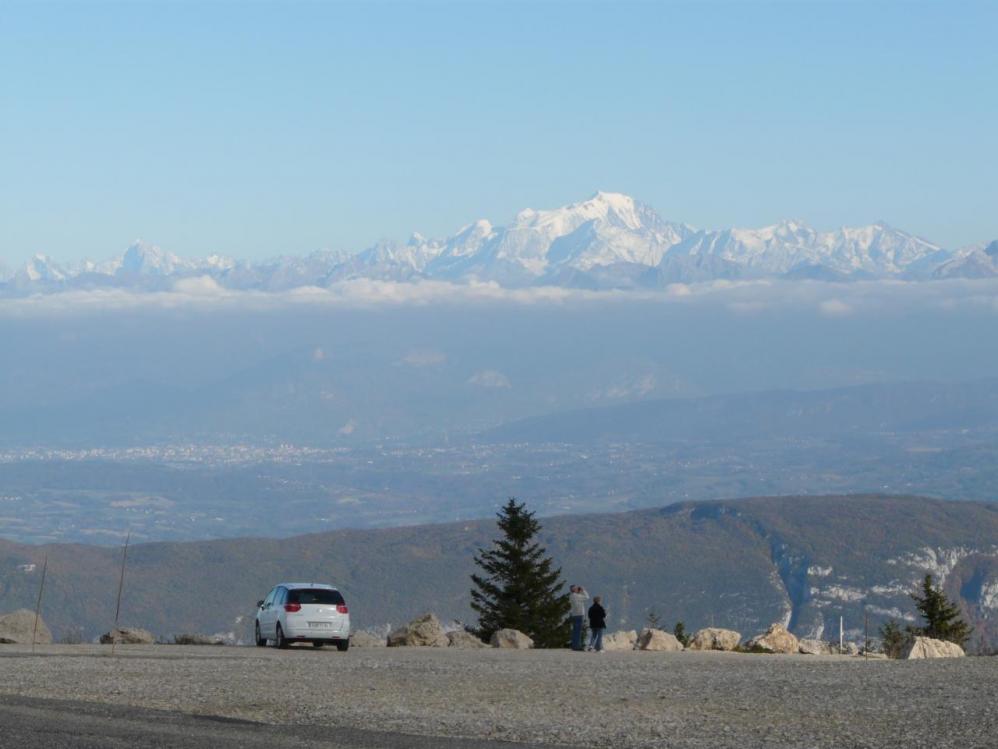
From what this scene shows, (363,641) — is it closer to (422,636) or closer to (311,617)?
(422,636)

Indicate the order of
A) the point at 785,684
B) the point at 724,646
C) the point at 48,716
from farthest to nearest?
1. the point at 724,646
2. the point at 785,684
3. the point at 48,716

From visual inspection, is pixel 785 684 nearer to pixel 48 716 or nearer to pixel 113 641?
pixel 48 716

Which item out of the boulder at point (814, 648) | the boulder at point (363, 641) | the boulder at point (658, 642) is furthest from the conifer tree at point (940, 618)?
the boulder at point (363, 641)

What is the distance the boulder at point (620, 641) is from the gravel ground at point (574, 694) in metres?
8.93

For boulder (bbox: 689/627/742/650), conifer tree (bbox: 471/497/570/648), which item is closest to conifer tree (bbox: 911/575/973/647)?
conifer tree (bbox: 471/497/570/648)

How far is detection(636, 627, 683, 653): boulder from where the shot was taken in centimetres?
4650

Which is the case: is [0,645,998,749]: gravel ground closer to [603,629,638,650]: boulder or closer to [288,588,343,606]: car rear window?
[288,588,343,606]: car rear window

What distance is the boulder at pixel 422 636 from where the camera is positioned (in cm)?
4788

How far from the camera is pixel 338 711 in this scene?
25.0 metres

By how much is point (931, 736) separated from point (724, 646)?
28.8m

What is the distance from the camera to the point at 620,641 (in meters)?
49.2

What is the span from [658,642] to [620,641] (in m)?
2.63

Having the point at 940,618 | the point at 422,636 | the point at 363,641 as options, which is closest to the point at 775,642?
the point at 422,636

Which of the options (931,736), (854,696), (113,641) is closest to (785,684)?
(854,696)
